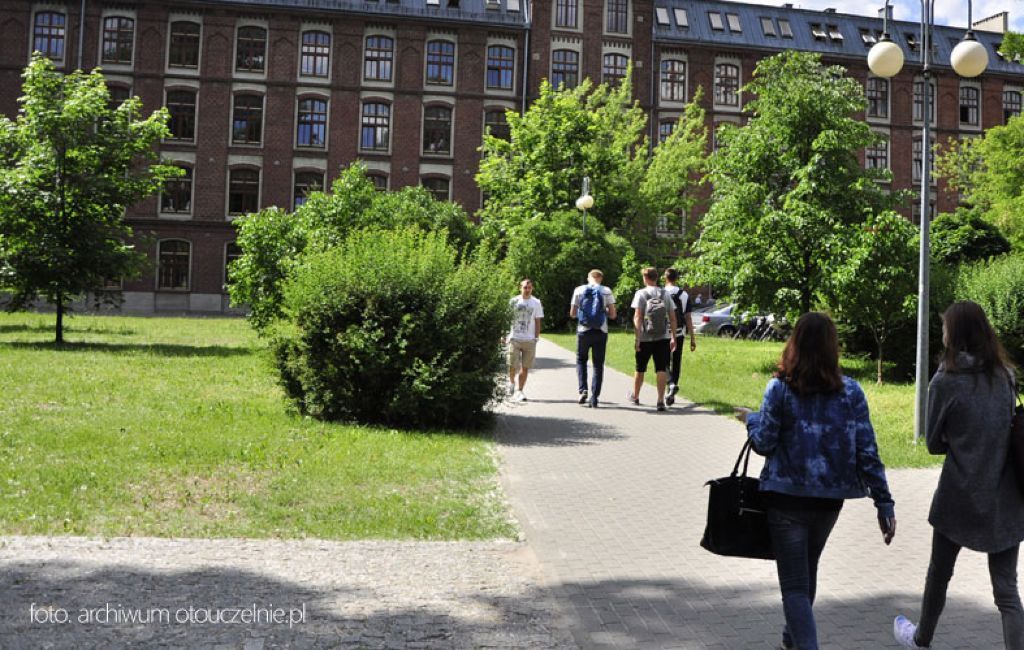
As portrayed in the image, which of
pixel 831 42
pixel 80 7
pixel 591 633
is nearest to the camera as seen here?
pixel 591 633

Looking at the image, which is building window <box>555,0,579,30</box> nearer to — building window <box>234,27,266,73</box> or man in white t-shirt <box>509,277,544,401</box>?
building window <box>234,27,266,73</box>

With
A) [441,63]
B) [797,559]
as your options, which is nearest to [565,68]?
[441,63]

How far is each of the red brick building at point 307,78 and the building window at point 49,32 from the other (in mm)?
69

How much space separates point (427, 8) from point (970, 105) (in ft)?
108

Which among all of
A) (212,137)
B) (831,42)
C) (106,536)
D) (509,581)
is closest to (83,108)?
(106,536)

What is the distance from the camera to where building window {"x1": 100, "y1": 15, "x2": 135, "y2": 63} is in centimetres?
4328

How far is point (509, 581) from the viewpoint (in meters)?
5.05

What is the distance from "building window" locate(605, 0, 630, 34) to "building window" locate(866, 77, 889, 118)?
616 inches

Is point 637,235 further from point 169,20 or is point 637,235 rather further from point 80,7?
point 80,7

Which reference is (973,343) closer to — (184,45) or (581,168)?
(581,168)

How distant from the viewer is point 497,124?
153 ft

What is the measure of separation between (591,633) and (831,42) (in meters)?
54.4

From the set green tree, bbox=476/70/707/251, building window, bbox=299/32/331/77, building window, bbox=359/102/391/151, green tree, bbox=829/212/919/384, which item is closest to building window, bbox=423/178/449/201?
building window, bbox=359/102/391/151

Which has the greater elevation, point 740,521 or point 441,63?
point 441,63
